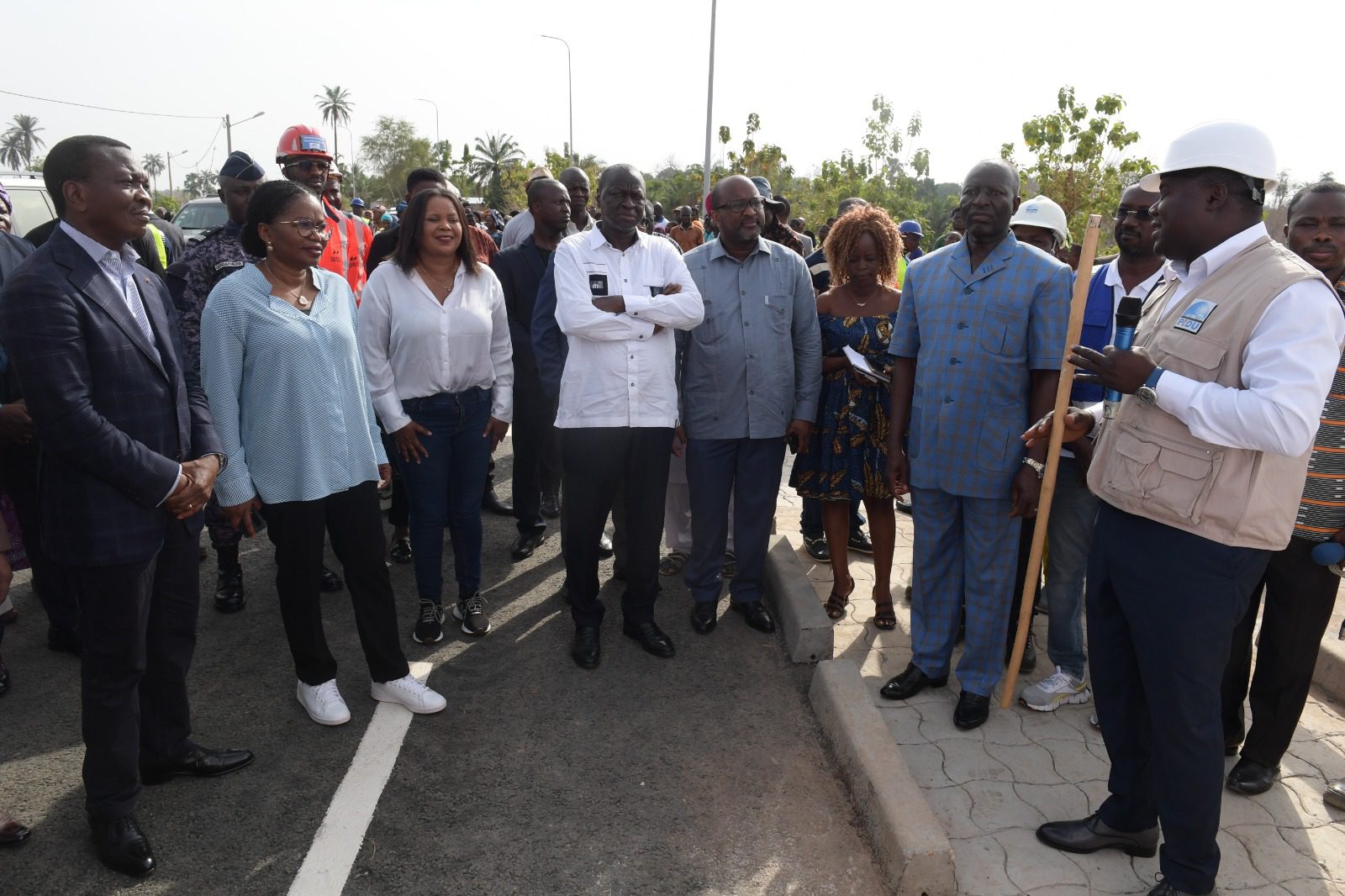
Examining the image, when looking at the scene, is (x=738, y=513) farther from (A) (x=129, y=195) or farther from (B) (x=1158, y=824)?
(A) (x=129, y=195)

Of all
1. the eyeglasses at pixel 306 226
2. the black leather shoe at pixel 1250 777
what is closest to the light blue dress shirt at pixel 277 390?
the eyeglasses at pixel 306 226

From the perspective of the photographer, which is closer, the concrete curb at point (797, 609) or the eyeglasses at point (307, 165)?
the concrete curb at point (797, 609)

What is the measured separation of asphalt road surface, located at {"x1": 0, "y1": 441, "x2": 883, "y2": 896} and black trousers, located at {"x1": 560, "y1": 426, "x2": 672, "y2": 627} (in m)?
0.29

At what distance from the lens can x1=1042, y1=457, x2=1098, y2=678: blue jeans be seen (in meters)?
3.73

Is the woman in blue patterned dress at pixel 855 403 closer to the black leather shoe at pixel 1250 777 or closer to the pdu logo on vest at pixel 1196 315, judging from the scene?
the black leather shoe at pixel 1250 777

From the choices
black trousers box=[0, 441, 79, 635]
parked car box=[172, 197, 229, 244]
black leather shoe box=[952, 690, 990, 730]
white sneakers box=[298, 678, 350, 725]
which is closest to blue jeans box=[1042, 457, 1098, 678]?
black leather shoe box=[952, 690, 990, 730]

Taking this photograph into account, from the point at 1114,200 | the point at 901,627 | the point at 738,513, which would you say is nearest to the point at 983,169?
the point at 738,513

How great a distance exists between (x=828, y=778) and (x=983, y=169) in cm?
237

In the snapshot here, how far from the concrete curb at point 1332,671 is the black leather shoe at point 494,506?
463 centimetres

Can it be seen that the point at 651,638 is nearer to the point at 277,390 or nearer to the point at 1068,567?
the point at 1068,567

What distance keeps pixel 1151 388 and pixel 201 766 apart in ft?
10.9

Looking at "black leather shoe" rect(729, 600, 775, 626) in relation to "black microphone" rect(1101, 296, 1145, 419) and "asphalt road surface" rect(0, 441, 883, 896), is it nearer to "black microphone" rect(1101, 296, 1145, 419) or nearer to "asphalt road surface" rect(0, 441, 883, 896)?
"asphalt road surface" rect(0, 441, 883, 896)

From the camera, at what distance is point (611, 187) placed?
3.86 m

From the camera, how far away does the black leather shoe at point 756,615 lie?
14.4 ft
